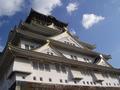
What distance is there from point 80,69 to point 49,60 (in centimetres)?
547

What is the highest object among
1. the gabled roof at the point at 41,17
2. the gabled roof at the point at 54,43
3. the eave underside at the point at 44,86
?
the gabled roof at the point at 41,17

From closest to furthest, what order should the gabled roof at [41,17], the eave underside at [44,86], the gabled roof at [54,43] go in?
the eave underside at [44,86], the gabled roof at [54,43], the gabled roof at [41,17]

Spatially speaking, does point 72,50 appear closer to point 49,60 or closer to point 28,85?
point 49,60

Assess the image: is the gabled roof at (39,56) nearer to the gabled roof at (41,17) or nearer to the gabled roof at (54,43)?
the gabled roof at (54,43)

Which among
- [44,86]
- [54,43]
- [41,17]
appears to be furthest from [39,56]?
[41,17]

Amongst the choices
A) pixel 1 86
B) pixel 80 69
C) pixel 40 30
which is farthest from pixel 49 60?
pixel 40 30

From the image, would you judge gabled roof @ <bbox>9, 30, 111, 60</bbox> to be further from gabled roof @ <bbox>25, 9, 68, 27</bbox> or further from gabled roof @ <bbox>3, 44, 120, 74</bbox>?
gabled roof @ <bbox>25, 9, 68, 27</bbox>

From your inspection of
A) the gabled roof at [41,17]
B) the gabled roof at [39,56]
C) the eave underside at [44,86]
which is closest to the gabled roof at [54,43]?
the gabled roof at [39,56]

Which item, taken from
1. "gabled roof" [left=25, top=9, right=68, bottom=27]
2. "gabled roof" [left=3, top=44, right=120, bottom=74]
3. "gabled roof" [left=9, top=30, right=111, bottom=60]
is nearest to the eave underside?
"gabled roof" [left=3, top=44, right=120, bottom=74]

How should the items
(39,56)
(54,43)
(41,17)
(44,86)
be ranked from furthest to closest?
(41,17)
(54,43)
(39,56)
(44,86)

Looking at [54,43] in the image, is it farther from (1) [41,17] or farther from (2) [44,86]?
(1) [41,17]

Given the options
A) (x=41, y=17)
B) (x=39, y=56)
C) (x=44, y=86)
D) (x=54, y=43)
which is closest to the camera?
(x=44, y=86)

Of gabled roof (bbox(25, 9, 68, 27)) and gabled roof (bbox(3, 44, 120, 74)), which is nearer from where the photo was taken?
gabled roof (bbox(3, 44, 120, 74))

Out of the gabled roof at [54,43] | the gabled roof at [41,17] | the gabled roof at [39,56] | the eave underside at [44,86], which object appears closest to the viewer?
the eave underside at [44,86]
